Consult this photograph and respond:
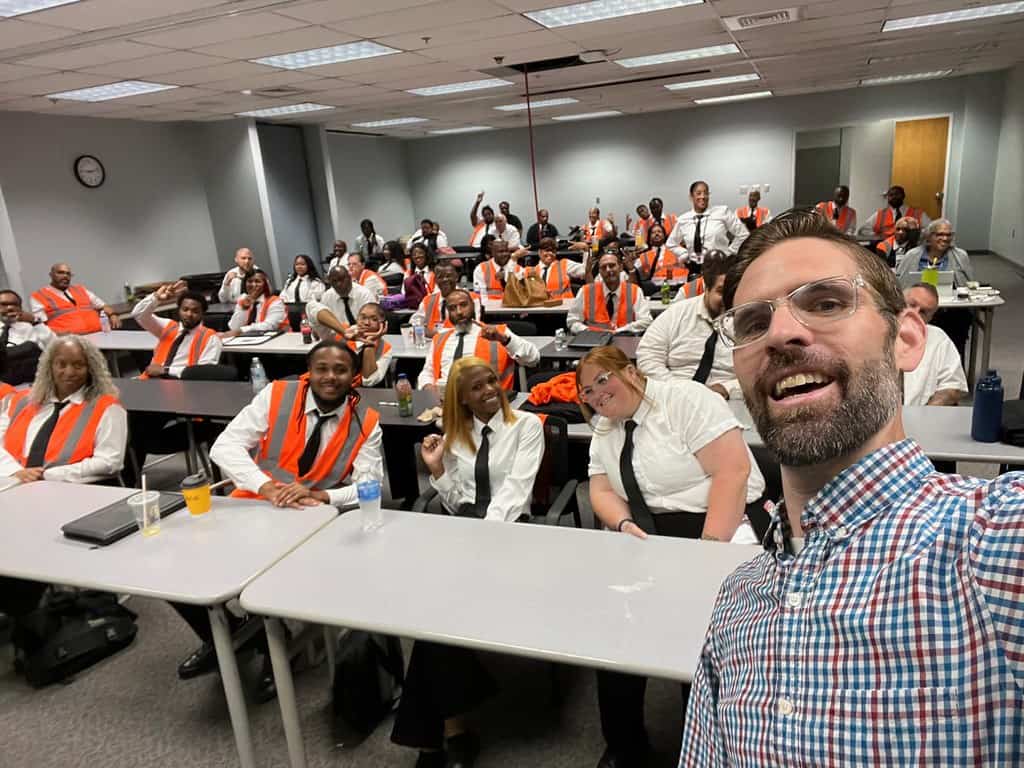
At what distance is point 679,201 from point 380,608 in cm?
1400

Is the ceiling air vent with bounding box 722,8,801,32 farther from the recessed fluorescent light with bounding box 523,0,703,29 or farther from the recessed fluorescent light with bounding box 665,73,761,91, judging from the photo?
the recessed fluorescent light with bounding box 665,73,761,91

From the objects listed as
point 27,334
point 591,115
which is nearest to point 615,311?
point 27,334

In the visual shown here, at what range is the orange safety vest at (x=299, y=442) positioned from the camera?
2.90 m

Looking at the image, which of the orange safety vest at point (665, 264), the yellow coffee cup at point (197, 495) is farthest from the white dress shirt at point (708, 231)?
the yellow coffee cup at point (197, 495)

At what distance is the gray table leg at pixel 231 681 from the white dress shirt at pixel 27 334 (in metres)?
5.44

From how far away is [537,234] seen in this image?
11.6m

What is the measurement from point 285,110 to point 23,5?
5.50m

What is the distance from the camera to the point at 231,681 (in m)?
1.97

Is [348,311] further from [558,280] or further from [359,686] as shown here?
[359,686]

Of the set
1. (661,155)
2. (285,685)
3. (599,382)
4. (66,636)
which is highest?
(661,155)

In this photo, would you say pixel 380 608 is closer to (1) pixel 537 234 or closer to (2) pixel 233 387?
(2) pixel 233 387

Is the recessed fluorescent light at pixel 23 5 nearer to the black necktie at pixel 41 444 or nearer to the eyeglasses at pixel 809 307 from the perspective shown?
the black necktie at pixel 41 444

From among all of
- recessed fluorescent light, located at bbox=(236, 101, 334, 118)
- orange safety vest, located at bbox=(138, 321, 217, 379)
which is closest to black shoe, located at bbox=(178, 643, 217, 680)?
orange safety vest, located at bbox=(138, 321, 217, 379)

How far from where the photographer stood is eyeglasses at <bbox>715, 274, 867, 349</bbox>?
0.91m
